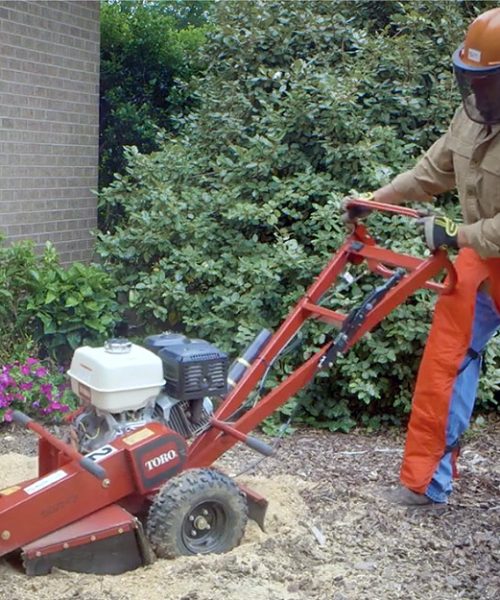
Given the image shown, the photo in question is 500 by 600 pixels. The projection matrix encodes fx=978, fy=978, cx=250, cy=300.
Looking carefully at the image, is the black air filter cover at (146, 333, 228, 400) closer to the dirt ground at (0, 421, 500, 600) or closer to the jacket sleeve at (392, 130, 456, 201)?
the dirt ground at (0, 421, 500, 600)

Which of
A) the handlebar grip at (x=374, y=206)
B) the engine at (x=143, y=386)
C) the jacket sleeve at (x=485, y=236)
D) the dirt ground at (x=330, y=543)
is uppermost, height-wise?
the handlebar grip at (x=374, y=206)

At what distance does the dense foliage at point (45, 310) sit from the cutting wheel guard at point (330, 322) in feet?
7.21

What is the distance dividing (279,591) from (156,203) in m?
3.49

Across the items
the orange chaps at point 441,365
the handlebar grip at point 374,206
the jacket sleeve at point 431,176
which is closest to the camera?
the handlebar grip at point 374,206

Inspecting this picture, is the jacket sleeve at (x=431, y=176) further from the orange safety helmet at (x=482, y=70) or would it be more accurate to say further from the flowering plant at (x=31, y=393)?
the flowering plant at (x=31, y=393)

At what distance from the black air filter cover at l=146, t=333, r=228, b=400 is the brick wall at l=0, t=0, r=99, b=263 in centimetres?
361

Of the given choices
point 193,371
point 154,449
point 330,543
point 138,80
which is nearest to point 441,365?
point 330,543

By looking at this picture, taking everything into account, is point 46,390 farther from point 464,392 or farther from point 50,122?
point 50,122

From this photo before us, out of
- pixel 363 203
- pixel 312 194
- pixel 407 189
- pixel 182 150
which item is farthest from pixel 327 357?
pixel 182 150

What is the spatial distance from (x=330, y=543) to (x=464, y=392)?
90 cm

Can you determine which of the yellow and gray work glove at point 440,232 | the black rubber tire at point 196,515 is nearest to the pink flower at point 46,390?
the black rubber tire at point 196,515

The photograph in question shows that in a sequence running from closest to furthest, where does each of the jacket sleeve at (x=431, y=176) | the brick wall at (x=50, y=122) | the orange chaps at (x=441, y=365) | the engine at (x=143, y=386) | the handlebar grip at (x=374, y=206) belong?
the engine at (x=143, y=386), the handlebar grip at (x=374, y=206), the orange chaps at (x=441, y=365), the jacket sleeve at (x=431, y=176), the brick wall at (x=50, y=122)

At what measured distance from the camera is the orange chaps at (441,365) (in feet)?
13.6

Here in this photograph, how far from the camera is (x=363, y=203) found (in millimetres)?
4172
